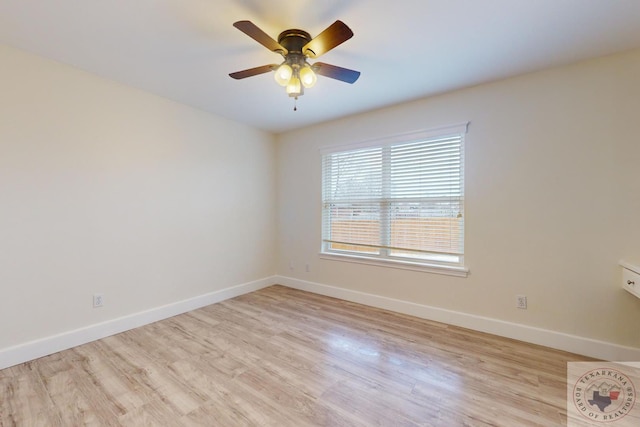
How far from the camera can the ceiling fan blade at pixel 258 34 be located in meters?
1.51

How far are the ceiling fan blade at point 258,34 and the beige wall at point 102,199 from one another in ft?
6.19

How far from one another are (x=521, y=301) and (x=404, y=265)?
44.5 inches

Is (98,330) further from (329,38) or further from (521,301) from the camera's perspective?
(521,301)

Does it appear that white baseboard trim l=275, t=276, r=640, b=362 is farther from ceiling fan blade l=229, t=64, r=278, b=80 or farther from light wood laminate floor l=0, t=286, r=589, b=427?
ceiling fan blade l=229, t=64, r=278, b=80

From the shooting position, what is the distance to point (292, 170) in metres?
4.31

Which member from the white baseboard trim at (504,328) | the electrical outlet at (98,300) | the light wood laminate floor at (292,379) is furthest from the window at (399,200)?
the electrical outlet at (98,300)

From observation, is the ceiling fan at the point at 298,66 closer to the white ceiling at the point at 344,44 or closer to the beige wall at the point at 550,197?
the white ceiling at the point at 344,44

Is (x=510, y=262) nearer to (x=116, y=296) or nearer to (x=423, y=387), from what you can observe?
(x=423, y=387)

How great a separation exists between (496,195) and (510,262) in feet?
2.15

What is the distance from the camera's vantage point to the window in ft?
9.65

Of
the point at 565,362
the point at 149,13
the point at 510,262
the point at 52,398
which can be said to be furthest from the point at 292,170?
the point at 565,362

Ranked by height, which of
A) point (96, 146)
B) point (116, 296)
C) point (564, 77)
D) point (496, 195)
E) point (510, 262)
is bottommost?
point (116, 296)

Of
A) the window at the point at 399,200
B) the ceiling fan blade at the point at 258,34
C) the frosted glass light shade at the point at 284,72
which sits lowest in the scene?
the window at the point at 399,200

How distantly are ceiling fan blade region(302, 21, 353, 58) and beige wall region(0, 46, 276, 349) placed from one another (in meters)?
2.08
